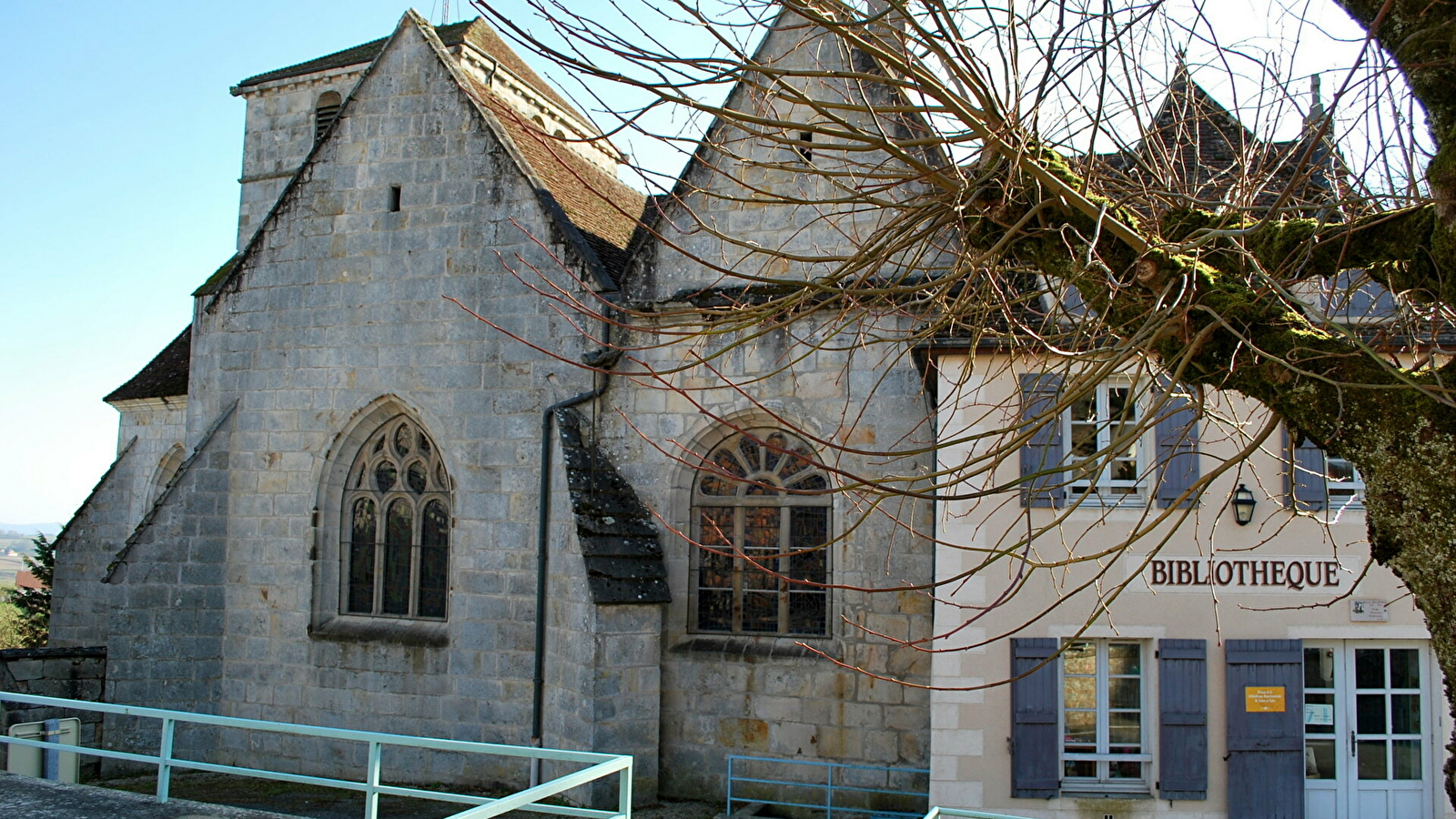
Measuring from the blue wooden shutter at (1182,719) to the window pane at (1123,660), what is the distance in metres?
0.26

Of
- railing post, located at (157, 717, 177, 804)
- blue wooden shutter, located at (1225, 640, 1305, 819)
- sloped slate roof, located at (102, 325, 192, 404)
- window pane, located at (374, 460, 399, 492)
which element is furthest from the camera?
sloped slate roof, located at (102, 325, 192, 404)

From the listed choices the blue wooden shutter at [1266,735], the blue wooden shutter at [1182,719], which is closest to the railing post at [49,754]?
the blue wooden shutter at [1182,719]

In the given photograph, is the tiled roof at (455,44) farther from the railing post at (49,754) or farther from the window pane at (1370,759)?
the window pane at (1370,759)

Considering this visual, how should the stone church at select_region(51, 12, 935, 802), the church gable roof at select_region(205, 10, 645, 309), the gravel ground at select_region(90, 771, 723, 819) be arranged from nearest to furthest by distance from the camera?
1. the gravel ground at select_region(90, 771, 723, 819)
2. the stone church at select_region(51, 12, 935, 802)
3. the church gable roof at select_region(205, 10, 645, 309)

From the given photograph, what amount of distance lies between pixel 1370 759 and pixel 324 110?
58.2 feet

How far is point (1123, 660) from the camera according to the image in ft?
29.5

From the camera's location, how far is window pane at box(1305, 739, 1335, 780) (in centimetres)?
→ 883

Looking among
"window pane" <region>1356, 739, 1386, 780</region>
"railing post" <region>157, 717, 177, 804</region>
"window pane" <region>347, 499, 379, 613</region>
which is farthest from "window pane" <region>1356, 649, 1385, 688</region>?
"window pane" <region>347, 499, 379, 613</region>

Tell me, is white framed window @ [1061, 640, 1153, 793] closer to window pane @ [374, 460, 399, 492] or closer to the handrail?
the handrail

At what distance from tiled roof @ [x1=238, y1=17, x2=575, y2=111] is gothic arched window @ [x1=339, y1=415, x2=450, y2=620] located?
806 cm

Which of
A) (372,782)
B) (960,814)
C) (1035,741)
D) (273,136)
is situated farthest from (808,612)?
(273,136)

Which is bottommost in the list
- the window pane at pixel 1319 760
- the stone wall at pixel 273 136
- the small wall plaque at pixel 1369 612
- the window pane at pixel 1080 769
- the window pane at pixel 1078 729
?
the window pane at pixel 1080 769

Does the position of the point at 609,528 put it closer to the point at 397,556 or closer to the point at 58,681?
the point at 397,556

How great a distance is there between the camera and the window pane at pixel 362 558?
1204 cm
